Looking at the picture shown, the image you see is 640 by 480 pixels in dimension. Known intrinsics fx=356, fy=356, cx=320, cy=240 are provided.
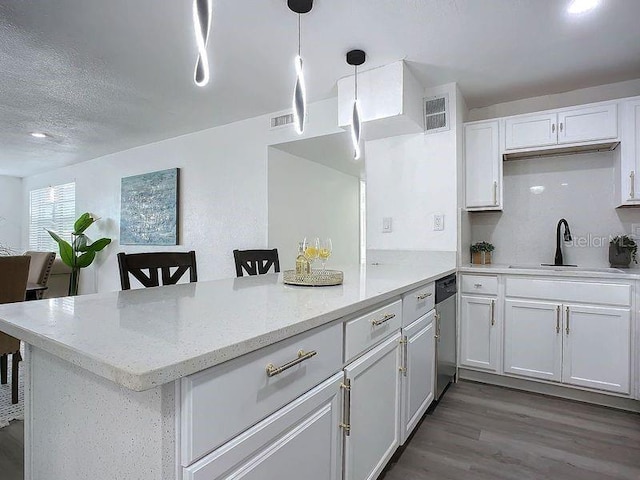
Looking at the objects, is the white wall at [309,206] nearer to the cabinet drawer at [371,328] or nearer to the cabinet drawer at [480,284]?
the cabinet drawer at [480,284]

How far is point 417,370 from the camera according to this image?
1.91 metres

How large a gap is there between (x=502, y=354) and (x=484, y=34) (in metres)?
2.23

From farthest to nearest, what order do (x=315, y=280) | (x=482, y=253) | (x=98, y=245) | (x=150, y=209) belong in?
(x=98, y=245) → (x=150, y=209) → (x=482, y=253) → (x=315, y=280)

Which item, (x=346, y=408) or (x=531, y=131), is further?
(x=531, y=131)

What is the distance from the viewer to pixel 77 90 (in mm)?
3141

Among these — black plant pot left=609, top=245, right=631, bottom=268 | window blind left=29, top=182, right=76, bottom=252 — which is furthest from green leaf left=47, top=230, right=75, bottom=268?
black plant pot left=609, top=245, right=631, bottom=268

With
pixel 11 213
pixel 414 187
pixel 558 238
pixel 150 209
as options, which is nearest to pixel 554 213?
pixel 558 238

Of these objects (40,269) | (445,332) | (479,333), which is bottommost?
(479,333)

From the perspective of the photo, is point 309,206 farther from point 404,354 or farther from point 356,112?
point 404,354

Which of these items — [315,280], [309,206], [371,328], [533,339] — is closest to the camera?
[371,328]

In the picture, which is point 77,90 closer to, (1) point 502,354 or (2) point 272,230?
(2) point 272,230

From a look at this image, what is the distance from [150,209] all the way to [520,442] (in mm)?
4591

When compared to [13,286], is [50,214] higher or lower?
higher

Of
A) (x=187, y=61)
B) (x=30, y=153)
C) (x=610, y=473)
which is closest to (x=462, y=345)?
(x=610, y=473)
